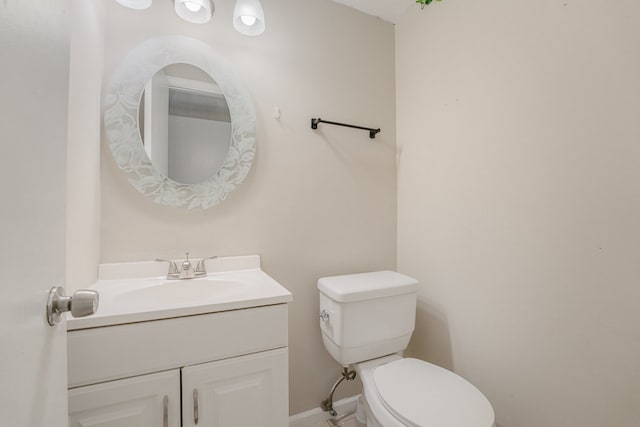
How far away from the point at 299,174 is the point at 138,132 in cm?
73

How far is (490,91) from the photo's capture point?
1177mm

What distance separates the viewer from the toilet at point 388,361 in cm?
91

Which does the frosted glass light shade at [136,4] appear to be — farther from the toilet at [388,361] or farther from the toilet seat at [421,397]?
the toilet seat at [421,397]

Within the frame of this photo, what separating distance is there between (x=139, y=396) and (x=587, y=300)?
4.64 ft

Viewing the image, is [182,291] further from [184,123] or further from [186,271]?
[184,123]

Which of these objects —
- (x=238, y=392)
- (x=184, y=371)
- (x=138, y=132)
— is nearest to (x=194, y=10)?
(x=138, y=132)

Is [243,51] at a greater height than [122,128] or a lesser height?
greater

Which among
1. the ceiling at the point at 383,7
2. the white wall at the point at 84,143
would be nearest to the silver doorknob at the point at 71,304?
the white wall at the point at 84,143

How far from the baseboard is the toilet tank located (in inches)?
16.7

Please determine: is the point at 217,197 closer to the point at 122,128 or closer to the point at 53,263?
the point at 122,128

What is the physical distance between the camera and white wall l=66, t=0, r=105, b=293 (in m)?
0.83

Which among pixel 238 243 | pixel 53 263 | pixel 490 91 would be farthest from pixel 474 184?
pixel 53 263

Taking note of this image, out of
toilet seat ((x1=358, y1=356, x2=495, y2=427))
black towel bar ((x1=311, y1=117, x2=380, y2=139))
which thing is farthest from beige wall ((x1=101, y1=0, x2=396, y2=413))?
toilet seat ((x1=358, y1=356, x2=495, y2=427))

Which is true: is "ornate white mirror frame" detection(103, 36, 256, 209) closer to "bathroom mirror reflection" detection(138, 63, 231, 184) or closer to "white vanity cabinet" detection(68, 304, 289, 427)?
Answer: "bathroom mirror reflection" detection(138, 63, 231, 184)
